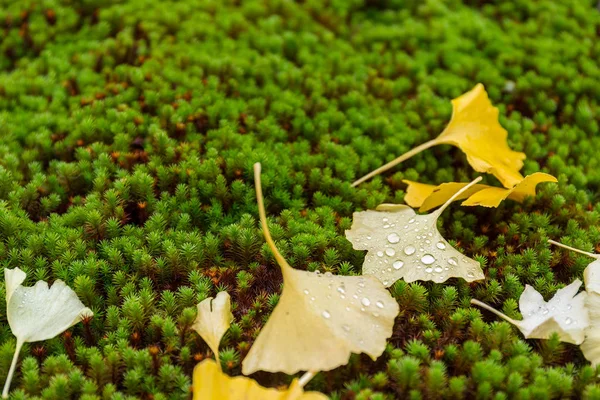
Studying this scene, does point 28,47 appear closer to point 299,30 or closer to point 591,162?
point 299,30

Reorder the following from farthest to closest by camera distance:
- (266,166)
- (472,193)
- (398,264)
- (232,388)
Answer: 1. (266,166)
2. (472,193)
3. (398,264)
4. (232,388)

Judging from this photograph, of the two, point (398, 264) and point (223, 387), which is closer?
point (223, 387)

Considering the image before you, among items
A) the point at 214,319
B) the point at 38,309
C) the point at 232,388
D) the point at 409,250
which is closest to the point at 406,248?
the point at 409,250

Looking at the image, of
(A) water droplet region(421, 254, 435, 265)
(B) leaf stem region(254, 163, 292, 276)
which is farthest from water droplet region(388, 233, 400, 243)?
(B) leaf stem region(254, 163, 292, 276)

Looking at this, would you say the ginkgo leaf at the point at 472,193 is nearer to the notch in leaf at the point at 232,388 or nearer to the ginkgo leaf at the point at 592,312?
the ginkgo leaf at the point at 592,312

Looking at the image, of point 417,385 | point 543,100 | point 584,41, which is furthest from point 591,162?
point 417,385

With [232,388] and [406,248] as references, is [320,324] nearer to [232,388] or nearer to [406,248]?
[232,388]
